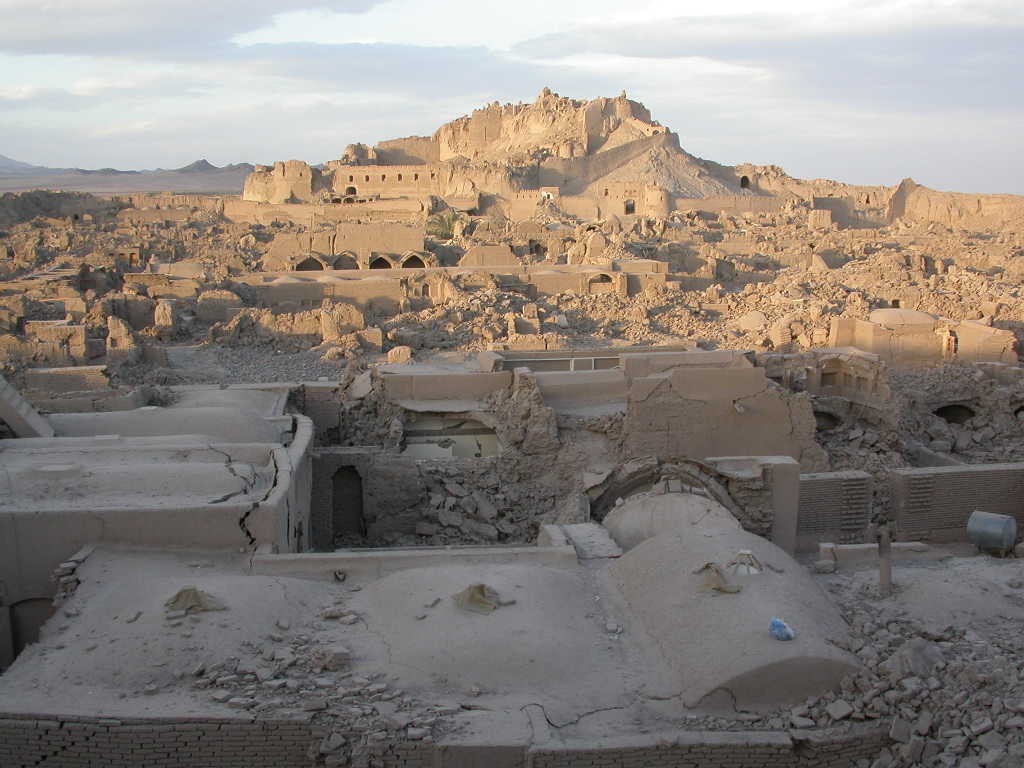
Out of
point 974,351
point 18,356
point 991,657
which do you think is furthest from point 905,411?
point 18,356

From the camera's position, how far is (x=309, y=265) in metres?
25.4

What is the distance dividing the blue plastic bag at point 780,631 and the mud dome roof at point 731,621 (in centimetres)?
4

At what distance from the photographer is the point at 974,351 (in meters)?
15.6

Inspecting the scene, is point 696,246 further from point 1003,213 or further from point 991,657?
point 991,657

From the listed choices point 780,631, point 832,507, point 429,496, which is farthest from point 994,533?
point 429,496

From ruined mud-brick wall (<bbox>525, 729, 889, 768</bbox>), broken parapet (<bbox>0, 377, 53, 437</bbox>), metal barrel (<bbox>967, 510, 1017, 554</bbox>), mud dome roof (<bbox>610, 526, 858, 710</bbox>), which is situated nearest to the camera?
ruined mud-brick wall (<bbox>525, 729, 889, 768</bbox>)

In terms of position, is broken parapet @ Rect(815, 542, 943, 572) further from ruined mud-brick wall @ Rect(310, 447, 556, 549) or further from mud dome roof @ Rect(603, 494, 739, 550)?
ruined mud-brick wall @ Rect(310, 447, 556, 549)

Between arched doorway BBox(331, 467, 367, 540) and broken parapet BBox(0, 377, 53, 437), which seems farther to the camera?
arched doorway BBox(331, 467, 367, 540)

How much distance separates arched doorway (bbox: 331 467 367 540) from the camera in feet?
35.9

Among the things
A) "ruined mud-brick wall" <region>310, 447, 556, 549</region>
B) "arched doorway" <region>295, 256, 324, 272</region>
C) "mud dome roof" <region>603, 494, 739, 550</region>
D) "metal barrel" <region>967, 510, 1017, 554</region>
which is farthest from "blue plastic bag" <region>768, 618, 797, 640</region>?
"arched doorway" <region>295, 256, 324, 272</region>

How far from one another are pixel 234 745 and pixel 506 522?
5435 mm

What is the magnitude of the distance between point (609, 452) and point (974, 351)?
7.88 m

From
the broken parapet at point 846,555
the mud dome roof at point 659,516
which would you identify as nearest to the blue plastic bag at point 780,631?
the broken parapet at point 846,555

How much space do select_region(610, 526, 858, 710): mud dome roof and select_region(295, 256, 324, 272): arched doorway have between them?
758 inches
